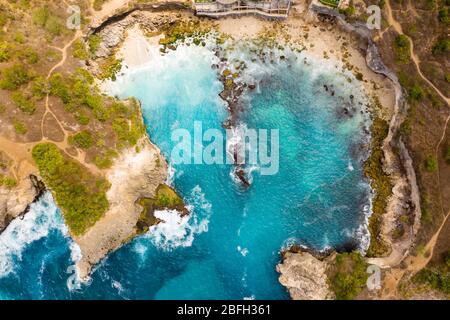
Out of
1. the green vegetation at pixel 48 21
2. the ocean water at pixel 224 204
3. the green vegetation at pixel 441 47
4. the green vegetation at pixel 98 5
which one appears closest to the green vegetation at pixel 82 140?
the ocean water at pixel 224 204

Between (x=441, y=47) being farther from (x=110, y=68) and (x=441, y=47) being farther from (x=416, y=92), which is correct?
(x=110, y=68)

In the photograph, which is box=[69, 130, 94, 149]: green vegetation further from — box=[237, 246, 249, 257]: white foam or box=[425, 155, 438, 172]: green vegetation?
box=[425, 155, 438, 172]: green vegetation

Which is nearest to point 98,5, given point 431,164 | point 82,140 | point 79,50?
point 79,50

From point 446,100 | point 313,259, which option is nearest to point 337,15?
point 446,100

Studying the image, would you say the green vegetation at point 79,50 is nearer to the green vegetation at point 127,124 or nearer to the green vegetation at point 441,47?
the green vegetation at point 127,124

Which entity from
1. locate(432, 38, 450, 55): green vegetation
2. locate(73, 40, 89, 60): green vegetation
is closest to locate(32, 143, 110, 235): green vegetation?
locate(73, 40, 89, 60): green vegetation
